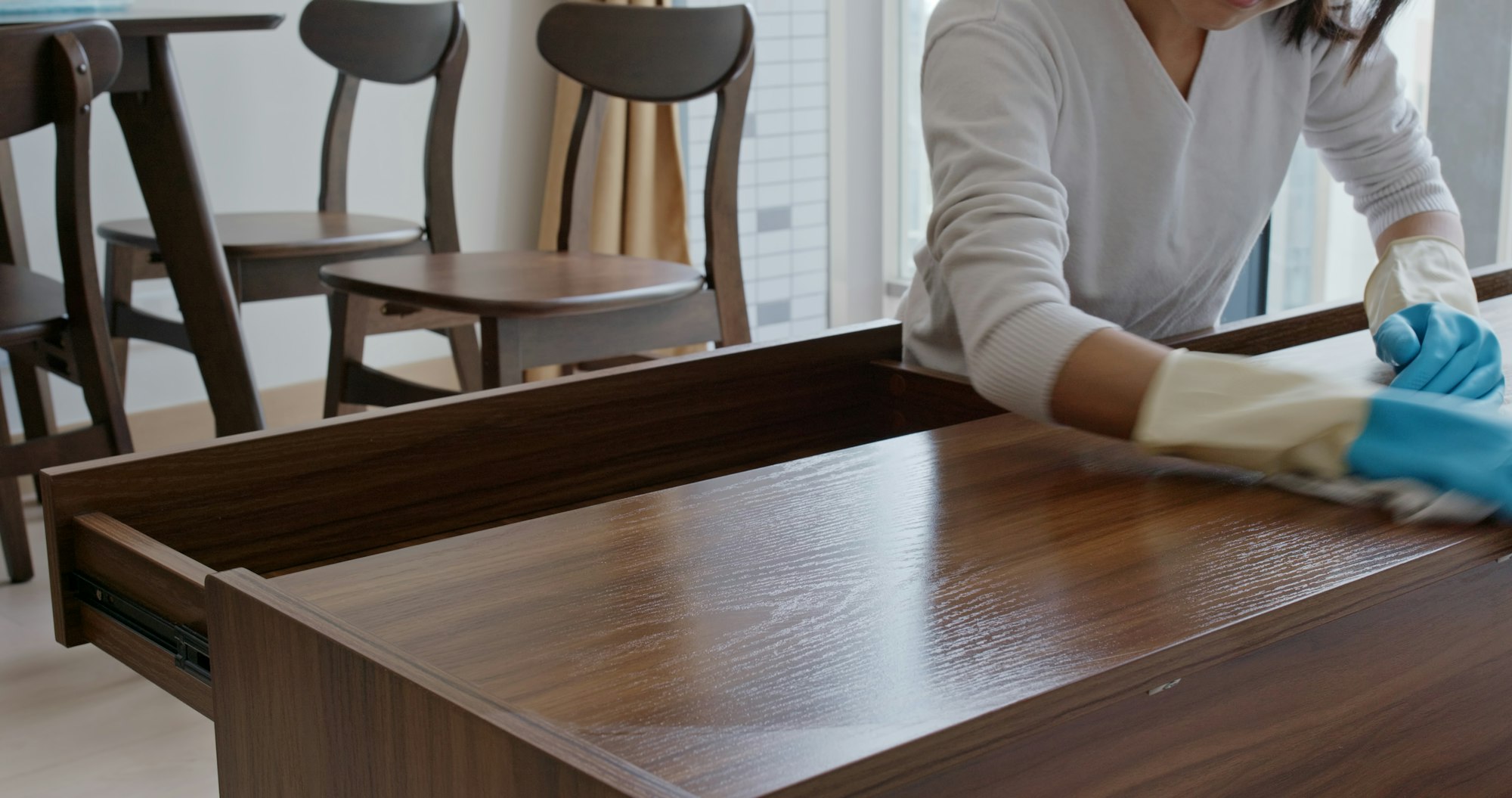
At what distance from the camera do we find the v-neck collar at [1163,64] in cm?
112

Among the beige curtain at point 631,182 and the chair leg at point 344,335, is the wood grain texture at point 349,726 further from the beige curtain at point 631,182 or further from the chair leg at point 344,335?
the beige curtain at point 631,182

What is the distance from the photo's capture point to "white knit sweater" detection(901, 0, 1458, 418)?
91 centimetres

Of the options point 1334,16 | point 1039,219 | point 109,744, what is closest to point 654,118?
point 109,744

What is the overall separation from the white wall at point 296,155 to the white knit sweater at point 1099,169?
1917 mm

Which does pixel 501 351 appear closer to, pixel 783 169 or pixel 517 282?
pixel 517 282

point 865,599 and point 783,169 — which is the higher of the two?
point 783,169

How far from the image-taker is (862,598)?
0.55 m

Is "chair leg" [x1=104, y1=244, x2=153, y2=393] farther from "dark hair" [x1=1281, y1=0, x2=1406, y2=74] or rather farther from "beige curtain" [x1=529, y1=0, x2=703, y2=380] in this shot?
"dark hair" [x1=1281, y1=0, x2=1406, y2=74]

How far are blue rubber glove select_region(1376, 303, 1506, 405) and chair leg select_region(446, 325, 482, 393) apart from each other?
168 centimetres

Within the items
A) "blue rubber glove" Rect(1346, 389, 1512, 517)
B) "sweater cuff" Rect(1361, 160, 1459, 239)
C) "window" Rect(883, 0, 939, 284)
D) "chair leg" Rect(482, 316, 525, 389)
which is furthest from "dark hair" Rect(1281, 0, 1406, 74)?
"window" Rect(883, 0, 939, 284)

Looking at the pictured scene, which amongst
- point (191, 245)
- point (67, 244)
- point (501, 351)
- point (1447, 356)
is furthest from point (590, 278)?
point (1447, 356)

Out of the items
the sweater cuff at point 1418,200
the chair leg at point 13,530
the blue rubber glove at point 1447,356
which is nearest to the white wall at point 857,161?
the chair leg at point 13,530

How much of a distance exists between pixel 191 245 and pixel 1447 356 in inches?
60.2

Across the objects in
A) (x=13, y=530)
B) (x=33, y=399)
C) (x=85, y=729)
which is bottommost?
(x=85, y=729)
